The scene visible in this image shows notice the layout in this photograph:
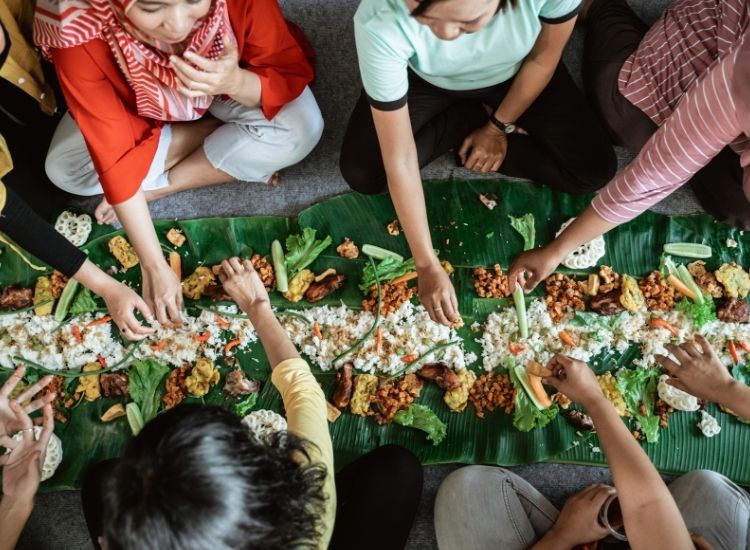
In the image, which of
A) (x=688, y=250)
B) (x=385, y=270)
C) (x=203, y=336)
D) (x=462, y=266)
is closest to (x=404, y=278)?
(x=385, y=270)

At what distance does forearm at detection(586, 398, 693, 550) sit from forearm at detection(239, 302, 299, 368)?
2.87 feet

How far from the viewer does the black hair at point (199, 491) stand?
99cm

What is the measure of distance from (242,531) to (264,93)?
118 cm

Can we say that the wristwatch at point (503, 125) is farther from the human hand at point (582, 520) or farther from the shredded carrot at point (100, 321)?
the shredded carrot at point (100, 321)

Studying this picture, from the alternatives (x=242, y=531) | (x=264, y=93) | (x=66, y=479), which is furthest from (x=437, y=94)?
(x=66, y=479)

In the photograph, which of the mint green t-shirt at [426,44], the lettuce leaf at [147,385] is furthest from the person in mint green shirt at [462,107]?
the lettuce leaf at [147,385]

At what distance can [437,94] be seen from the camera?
1824 millimetres

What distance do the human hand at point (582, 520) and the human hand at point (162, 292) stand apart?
4.26ft

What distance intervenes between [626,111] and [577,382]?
0.85 meters

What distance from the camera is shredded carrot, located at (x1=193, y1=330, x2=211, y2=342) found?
1895 millimetres

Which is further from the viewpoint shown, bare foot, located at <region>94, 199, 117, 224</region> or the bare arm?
bare foot, located at <region>94, 199, 117, 224</region>

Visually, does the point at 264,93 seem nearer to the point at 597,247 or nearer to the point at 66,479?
the point at 597,247

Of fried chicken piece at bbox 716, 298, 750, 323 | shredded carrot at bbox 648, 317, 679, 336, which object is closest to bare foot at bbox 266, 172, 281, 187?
shredded carrot at bbox 648, 317, 679, 336

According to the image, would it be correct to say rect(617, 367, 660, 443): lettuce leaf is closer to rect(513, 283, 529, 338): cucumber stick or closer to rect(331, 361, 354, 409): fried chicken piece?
rect(513, 283, 529, 338): cucumber stick
